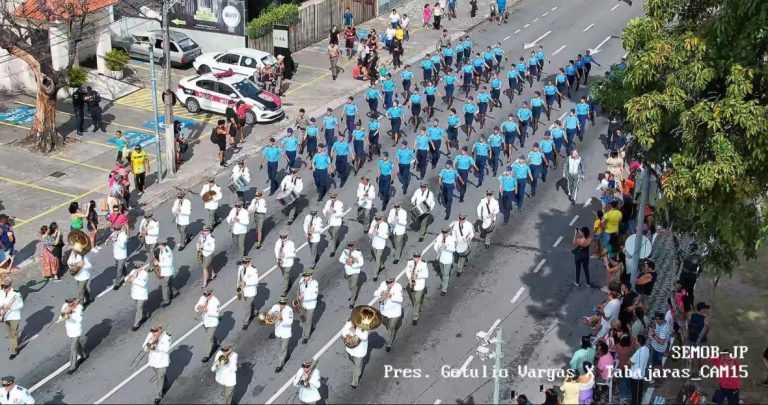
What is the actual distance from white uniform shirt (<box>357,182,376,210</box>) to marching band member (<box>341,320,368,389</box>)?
6736 millimetres

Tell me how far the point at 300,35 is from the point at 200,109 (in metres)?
9.11

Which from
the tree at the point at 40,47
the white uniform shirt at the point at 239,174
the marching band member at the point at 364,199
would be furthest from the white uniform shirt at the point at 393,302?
the tree at the point at 40,47

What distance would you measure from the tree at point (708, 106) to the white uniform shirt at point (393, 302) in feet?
17.6

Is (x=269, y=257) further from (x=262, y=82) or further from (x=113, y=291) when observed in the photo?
(x=262, y=82)

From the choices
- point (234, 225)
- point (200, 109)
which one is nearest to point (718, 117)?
point (234, 225)

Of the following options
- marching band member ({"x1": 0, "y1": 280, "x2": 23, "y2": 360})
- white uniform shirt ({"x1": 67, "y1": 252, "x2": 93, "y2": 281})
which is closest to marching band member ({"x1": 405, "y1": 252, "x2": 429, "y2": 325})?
white uniform shirt ({"x1": 67, "y1": 252, "x2": 93, "y2": 281})

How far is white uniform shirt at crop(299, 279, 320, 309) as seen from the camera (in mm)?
20125

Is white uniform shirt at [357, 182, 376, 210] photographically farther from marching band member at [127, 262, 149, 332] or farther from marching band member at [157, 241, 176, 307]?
marching band member at [127, 262, 149, 332]

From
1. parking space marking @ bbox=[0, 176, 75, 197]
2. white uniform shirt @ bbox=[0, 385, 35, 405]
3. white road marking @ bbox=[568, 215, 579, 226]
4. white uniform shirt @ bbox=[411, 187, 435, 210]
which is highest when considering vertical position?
white uniform shirt @ bbox=[0, 385, 35, 405]

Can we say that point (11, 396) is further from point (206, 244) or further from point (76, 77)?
point (76, 77)

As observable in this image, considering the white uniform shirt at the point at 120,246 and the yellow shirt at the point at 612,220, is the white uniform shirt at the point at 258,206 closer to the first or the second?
the white uniform shirt at the point at 120,246

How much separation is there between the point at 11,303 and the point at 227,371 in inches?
206

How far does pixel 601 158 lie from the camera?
31406 mm

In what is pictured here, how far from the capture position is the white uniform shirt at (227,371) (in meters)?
17.7
